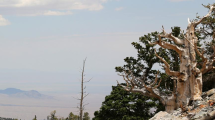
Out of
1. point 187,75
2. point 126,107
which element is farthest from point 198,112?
point 126,107

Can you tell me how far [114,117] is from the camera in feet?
84.0

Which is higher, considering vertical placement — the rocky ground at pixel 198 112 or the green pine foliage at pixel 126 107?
the green pine foliage at pixel 126 107

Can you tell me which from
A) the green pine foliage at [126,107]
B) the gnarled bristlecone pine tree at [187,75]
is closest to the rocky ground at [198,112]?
the gnarled bristlecone pine tree at [187,75]

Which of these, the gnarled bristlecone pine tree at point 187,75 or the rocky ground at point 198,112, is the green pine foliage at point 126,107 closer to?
the gnarled bristlecone pine tree at point 187,75

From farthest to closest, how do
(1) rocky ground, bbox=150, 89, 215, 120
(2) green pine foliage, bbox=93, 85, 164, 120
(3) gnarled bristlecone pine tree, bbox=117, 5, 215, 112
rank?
(2) green pine foliage, bbox=93, 85, 164, 120, (3) gnarled bristlecone pine tree, bbox=117, 5, 215, 112, (1) rocky ground, bbox=150, 89, 215, 120

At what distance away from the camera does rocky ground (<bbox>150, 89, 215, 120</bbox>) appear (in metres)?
15.0

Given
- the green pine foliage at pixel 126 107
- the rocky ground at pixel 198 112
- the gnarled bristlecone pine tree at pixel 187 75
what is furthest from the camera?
the green pine foliage at pixel 126 107

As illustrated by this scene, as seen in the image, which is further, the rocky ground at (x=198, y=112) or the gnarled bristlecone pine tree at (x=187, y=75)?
the gnarled bristlecone pine tree at (x=187, y=75)

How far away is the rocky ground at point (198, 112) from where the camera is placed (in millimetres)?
14952

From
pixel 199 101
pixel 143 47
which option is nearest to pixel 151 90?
pixel 199 101

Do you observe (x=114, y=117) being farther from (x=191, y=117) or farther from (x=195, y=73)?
(x=191, y=117)

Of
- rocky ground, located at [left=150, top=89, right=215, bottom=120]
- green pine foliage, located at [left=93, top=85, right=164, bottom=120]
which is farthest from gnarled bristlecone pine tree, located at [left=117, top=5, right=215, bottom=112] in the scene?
green pine foliage, located at [left=93, top=85, right=164, bottom=120]

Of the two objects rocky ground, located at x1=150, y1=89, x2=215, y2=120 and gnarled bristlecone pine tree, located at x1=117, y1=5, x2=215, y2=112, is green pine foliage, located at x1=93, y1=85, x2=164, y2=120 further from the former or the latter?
rocky ground, located at x1=150, y1=89, x2=215, y2=120

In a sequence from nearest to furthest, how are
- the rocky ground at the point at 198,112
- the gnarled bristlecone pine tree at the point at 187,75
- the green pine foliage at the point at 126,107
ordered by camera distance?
1. the rocky ground at the point at 198,112
2. the gnarled bristlecone pine tree at the point at 187,75
3. the green pine foliage at the point at 126,107
